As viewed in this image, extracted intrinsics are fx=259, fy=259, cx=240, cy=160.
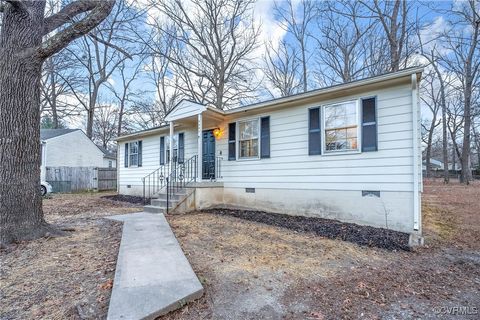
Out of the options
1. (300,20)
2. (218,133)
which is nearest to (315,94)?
(218,133)

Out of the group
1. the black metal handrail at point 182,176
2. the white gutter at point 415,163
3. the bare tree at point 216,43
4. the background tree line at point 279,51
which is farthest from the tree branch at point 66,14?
the bare tree at point 216,43

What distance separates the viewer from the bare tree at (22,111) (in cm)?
448

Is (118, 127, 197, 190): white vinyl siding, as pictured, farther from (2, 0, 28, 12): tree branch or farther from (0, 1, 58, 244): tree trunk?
(2, 0, 28, 12): tree branch

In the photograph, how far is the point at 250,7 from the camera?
16.2 metres

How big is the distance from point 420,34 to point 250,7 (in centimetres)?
970

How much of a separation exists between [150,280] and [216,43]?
16342 mm

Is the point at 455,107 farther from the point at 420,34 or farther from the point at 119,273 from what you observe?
the point at 119,273

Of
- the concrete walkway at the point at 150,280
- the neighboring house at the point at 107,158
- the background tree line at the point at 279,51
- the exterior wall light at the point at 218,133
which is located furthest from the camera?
the neighboring house at the point at 107,158

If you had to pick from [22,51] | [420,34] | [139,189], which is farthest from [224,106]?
[22,51]

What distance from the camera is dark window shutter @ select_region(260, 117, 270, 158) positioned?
7902 millimetres

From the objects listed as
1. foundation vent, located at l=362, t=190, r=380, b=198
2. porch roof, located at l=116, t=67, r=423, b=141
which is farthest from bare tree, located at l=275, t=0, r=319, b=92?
foundation vent, located at l=362, t=190, r=380, b=198

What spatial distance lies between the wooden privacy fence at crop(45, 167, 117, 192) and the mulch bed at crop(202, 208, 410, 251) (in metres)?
13.2

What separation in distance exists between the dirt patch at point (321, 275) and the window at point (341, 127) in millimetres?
2450

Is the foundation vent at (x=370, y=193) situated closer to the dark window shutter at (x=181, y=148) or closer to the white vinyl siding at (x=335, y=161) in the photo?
the white vinyl siding at (x=335, y=161)
